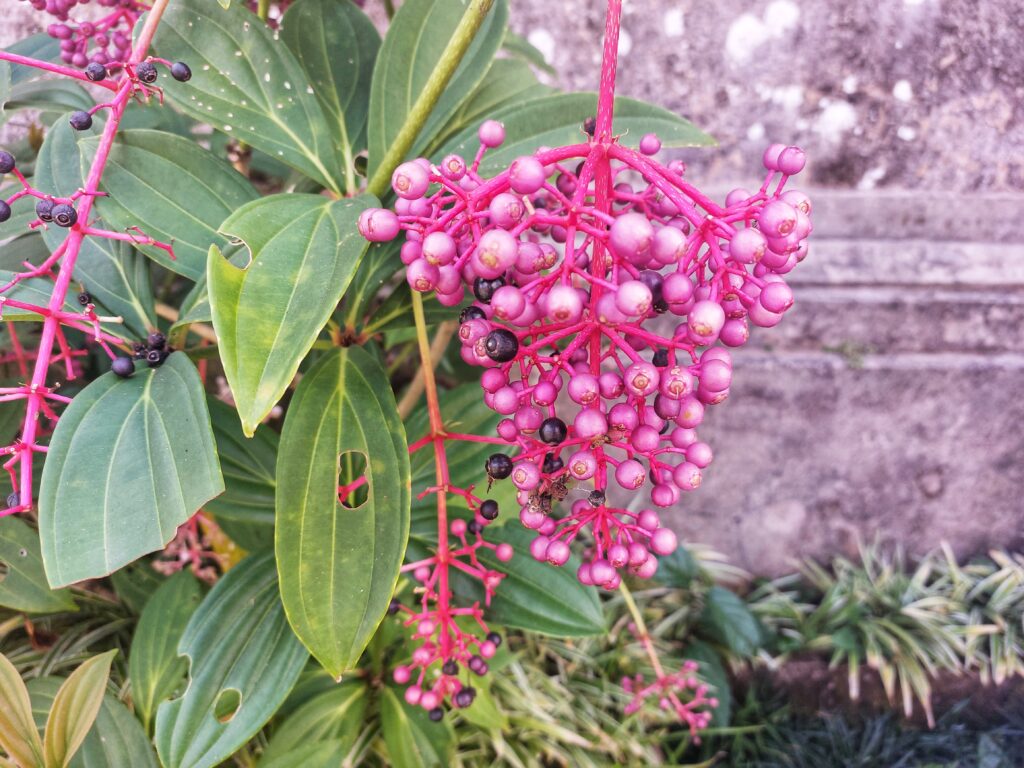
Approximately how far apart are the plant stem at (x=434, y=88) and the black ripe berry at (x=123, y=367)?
0.92ft

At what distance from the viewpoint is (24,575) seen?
79 cm

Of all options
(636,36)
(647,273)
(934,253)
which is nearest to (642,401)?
A: (647,273)

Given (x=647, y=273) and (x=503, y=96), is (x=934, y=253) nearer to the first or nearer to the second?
(x=503, y=96)

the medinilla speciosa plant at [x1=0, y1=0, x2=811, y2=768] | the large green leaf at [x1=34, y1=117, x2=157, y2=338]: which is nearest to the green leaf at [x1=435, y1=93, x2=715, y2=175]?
the medinilla speciosa plant at [x1=0, y1=0, x2=811, y2=768]

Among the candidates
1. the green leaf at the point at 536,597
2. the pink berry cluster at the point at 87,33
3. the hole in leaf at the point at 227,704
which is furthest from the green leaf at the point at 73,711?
the pink berry cluster at the point at 87,33

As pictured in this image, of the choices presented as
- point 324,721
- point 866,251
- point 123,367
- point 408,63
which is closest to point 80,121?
point 123,367

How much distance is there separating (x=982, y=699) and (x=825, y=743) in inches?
17.3

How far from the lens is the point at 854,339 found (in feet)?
4.95

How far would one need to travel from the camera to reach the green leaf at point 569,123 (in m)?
0.67

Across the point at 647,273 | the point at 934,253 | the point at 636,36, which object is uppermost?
the point at 636,36

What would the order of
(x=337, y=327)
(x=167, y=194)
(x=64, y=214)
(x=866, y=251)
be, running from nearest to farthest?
(x=64, y=214) < (x=167, y=194) < (x=337, y=327) < (x=866, y=251)

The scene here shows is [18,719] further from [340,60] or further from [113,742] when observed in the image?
[340,60]

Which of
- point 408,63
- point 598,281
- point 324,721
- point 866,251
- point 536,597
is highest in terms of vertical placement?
point 866,251

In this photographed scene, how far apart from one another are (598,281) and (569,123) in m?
0.34
